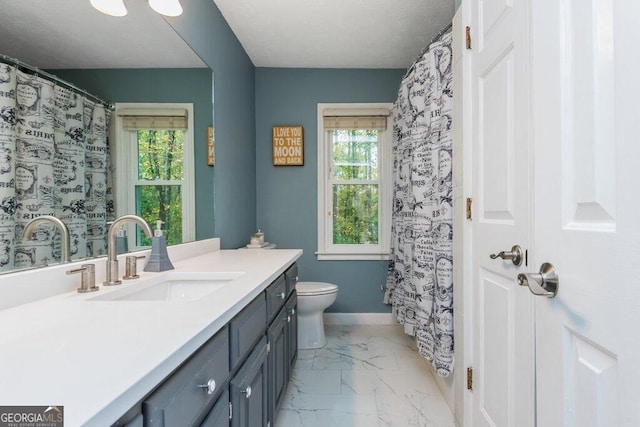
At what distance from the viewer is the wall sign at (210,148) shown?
2.04m

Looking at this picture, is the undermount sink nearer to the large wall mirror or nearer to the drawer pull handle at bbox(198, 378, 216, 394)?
the large wall mirror

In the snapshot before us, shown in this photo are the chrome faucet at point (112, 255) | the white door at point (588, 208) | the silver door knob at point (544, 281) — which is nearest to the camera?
the white door at point (588, 208)

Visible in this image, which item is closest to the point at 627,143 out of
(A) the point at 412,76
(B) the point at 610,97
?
(B) the point at 610,97

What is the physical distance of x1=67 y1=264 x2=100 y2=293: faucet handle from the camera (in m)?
1.06

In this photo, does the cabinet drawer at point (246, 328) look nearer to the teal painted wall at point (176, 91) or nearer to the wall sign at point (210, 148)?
the teal painted wall at point (176, 91)

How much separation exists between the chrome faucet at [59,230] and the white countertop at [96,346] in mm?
122

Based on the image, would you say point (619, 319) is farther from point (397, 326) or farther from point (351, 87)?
point (351, 87)

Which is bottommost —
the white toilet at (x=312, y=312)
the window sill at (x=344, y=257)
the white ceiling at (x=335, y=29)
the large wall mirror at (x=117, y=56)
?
the white toilet at (x=312, y=312)

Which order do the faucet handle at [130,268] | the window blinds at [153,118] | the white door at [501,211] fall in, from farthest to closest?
the window blinds at [153,118]
the faucet handle at [130,268]
the white door at [501,211]

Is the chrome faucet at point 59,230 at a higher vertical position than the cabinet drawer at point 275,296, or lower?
higher

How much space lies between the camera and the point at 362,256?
3.19 meters

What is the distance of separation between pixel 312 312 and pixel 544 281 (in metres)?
2.02

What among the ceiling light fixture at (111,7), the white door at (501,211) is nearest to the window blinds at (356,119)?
the white door at (501,211)

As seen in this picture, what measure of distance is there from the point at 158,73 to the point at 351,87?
2.00 meters
